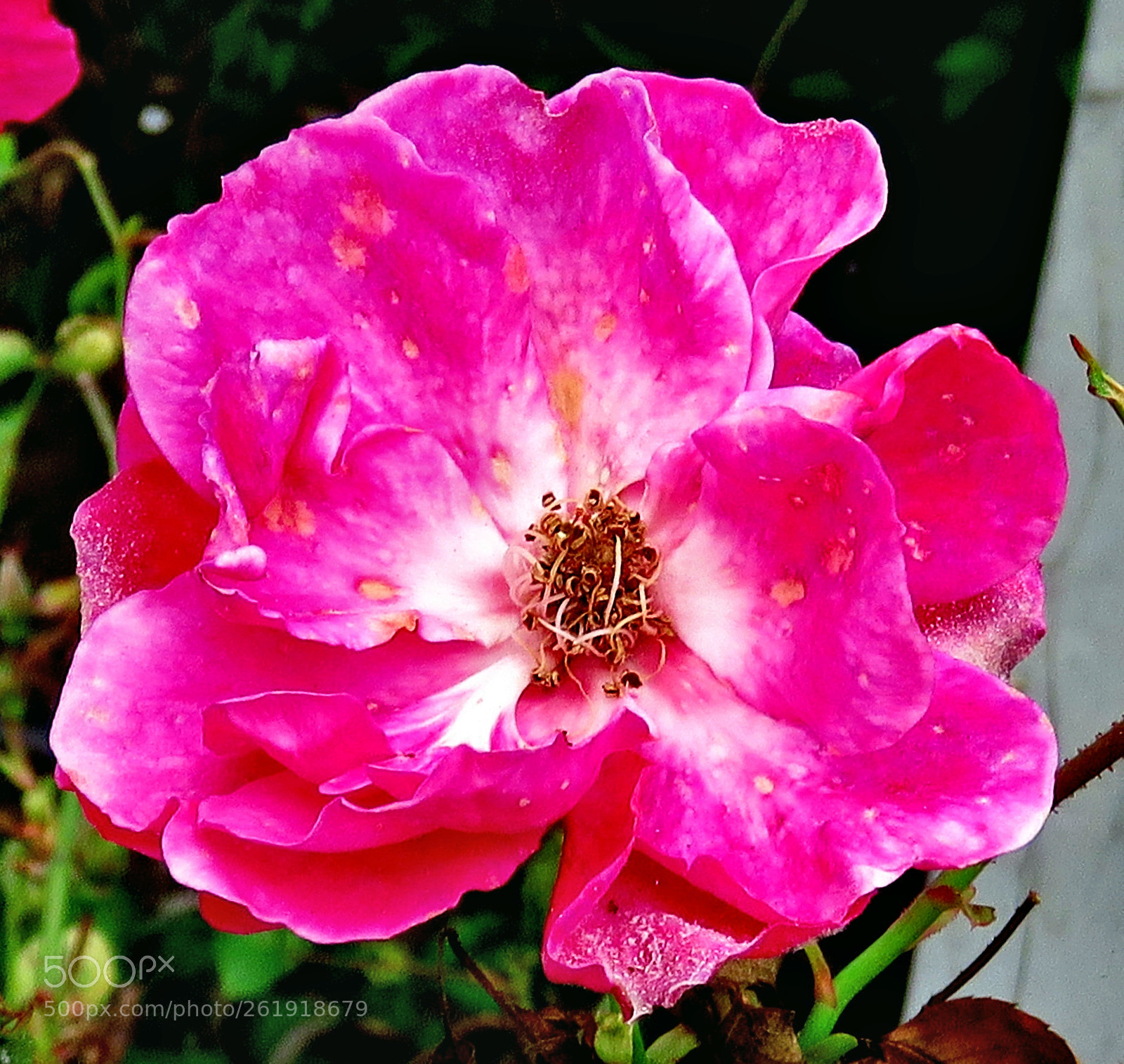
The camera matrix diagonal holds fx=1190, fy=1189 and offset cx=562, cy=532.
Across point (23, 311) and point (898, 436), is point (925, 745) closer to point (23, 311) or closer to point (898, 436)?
point (898, 436)

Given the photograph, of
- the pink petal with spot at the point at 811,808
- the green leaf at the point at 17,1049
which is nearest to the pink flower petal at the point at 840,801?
the pink petal with spot at the point at 811,808

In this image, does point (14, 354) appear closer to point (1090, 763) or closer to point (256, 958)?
point (256, 958)

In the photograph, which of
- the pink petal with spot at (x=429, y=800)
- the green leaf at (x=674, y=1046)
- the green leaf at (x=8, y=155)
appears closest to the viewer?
the pink petal with spot at (x=429, y=800)

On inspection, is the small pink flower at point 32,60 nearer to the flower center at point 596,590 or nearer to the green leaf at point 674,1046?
the flower center at point 596,590

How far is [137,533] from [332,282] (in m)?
0.08

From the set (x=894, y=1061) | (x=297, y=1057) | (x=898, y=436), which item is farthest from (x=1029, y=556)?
(x=297, y=1057)

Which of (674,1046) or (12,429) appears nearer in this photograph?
(674,1046)

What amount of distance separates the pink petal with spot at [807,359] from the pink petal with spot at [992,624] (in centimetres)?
7

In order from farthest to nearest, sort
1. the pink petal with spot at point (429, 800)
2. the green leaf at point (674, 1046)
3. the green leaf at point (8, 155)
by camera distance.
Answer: the green leaf at point (8, 155)
the green leaf at point (674, 1046)
the pink petal with spot at point (429, 800)

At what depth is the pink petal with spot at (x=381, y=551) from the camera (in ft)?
0.89

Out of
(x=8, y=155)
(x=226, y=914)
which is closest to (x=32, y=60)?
(x=8, y=155)

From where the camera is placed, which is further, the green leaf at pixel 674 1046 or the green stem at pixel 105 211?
the green stem at pixel 105 211

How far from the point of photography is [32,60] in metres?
0.40

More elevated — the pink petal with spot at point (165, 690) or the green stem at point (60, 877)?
the pink petal with spot at point (165, 690)
